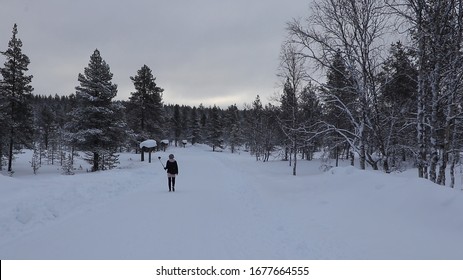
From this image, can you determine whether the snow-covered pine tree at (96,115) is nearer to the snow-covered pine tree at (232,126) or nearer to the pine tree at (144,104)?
the pine tree at (144,104)

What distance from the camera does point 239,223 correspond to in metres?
7.93

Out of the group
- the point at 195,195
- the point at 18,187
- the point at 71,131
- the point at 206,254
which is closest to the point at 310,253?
the point at 206,254

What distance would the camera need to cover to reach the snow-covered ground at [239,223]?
5.59 meters

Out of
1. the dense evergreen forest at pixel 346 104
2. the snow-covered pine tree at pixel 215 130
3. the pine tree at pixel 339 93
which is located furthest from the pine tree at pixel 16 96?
the snow-covered pine tree at pixel 215 130

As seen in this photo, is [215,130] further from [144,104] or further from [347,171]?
[347,171]

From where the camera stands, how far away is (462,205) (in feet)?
21.6

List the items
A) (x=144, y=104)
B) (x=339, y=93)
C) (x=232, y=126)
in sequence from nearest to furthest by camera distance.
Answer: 1. (x=339, y=93)
2. (x=144, y=104)
3. (x=232, y=126)

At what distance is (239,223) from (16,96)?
30351mm

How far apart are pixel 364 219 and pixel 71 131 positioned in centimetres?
2488

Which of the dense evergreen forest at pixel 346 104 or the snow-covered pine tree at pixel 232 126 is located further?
the snow-covered pine tree at pixel 232 126

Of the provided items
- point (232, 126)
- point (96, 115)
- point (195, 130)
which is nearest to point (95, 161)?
point (96, 115)

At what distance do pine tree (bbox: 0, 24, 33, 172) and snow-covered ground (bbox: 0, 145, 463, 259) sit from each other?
2137 centimetres

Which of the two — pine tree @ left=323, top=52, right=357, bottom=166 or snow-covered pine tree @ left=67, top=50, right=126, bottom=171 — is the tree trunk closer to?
snow-covered pine tree @ left=67, top=50, right=126, bottom=171

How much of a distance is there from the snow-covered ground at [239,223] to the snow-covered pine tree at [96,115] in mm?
13525
